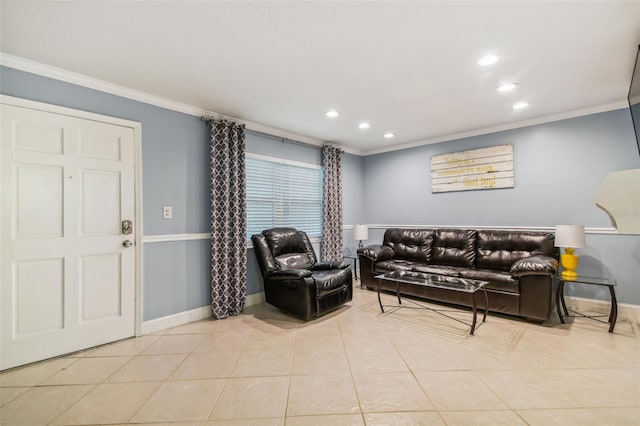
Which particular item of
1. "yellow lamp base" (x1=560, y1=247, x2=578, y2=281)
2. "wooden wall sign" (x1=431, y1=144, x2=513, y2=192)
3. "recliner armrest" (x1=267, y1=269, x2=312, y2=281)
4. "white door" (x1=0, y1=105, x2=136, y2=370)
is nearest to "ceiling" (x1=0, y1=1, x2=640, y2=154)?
"white door" (x1=0, y1=105, x2=136, y2=370)

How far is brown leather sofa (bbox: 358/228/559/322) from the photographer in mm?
2918

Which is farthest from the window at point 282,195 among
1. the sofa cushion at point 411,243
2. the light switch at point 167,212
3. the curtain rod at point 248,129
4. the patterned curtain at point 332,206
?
the sofa cushion at point 411,243

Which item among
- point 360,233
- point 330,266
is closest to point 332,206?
point 360,233

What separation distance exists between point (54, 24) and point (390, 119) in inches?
130

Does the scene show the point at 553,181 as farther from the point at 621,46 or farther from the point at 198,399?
the point at 198,399

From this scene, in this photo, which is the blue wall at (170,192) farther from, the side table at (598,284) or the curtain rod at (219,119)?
the side table at (598,284)

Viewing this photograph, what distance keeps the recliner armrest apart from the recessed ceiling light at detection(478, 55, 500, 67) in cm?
258

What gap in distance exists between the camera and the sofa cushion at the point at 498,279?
9.96 ft

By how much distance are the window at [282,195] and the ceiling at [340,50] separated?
3.01ft

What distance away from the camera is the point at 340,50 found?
2.12 m

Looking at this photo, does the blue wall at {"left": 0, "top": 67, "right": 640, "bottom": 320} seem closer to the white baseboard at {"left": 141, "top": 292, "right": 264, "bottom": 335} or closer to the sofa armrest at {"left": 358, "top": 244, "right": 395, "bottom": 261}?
the white baseboard at {"left": 141, "top": 292, "right": 264, "bottom": 335}

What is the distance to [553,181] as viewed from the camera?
364cm

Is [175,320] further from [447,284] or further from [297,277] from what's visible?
[447,284]

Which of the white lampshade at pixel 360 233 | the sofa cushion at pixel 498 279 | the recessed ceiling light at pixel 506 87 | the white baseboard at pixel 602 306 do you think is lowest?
the white baseboard at pixel 602 306
